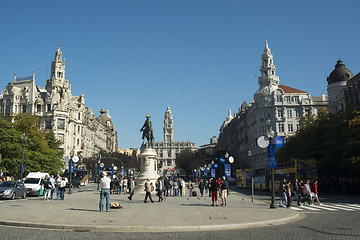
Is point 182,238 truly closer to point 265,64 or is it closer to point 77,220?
point 77,220

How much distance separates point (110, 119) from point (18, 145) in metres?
104

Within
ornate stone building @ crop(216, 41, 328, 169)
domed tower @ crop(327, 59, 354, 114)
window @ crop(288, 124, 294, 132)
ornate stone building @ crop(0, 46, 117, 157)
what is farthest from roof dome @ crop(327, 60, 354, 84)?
ornate stone building @ crop(0, 46, 117, 157)

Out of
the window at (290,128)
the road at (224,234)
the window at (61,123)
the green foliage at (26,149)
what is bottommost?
the road at (224,234)

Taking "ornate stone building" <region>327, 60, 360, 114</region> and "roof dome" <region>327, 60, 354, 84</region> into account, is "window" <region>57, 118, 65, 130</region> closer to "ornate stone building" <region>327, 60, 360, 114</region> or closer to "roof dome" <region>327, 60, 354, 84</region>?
"ornate stone building" <region>327, 60, 360, 114</region>

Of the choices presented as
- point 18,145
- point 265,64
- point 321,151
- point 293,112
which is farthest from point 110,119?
point 321,151

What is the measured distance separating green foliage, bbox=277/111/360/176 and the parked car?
29.1m

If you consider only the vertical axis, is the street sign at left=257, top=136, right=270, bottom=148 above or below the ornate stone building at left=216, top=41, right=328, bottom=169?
below

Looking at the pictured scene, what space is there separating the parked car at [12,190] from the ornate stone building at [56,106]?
178 ft

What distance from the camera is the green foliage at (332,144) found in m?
31.6

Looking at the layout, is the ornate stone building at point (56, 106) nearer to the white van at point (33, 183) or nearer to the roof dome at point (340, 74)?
the white van at point (33, 183)

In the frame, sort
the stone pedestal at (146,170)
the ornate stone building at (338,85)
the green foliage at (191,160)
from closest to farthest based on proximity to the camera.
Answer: the stone pedestal at (146,170) → the ornate stone building at (338,85) → the green foliage at (191,160)

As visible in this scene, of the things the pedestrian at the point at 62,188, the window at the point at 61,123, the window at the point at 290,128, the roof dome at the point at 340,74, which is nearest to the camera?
the pedestrian at the point at 62,188

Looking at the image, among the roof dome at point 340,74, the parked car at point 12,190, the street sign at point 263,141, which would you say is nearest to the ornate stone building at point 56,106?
the parked car at point 12,190

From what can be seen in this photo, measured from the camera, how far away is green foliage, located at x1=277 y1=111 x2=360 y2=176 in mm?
31625
